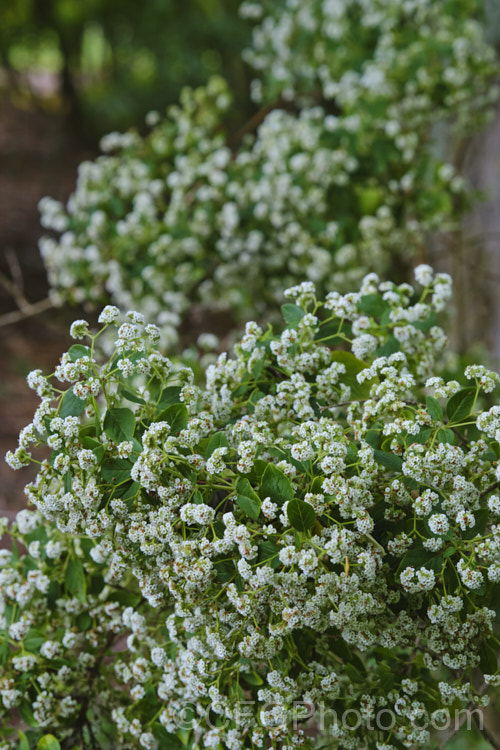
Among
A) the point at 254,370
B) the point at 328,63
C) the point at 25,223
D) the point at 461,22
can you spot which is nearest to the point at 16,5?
the point at 25,223

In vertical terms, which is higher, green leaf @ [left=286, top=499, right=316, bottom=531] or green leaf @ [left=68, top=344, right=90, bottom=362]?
green leaf @ [left=68, top=344, right=90, bottom=362]

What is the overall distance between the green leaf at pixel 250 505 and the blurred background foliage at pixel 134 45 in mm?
6564

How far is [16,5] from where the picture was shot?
7.82 meters

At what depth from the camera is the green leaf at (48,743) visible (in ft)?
4.08

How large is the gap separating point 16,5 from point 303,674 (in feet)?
28.6

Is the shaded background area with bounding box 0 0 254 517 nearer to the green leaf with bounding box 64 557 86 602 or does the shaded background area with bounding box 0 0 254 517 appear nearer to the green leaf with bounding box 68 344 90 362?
the green leaf with bounding box 64 557 86 602

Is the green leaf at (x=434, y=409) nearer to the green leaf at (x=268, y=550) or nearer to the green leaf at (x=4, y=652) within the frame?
the green leaf at (x=268, y=550)

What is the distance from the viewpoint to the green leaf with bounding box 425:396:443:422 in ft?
3.52

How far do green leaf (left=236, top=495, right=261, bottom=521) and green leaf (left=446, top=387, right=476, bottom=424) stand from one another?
344 millimetres

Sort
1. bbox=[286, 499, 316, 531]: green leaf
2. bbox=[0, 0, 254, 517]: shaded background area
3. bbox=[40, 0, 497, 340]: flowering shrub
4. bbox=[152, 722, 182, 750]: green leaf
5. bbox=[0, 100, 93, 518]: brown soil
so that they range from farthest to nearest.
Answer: bbox=[0, 0, 254, 517]: shaded background area, bbox=[0, 100, 93, 518]: brown soil, bbox=[40, 0, 497, 340]: flowering shrub, bbox=[152, 722, 182, 750]: green leaf, bbox=[286, 499, 316, 531]: green leaf

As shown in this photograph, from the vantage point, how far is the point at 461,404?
1077mm

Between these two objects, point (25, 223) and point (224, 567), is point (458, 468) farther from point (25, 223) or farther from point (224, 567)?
point (25, 223)

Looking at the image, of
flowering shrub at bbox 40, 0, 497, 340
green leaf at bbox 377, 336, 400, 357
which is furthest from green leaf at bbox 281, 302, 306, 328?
flowering shrub at bbox 40, 0, 497, 340

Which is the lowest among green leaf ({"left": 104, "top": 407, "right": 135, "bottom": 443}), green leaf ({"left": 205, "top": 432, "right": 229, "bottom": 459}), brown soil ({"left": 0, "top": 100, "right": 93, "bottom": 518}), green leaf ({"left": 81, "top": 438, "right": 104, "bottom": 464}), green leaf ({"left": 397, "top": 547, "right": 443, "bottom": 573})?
green leaf ({"left": 397, "top": 547, "right": 443, "bottom": 573})
